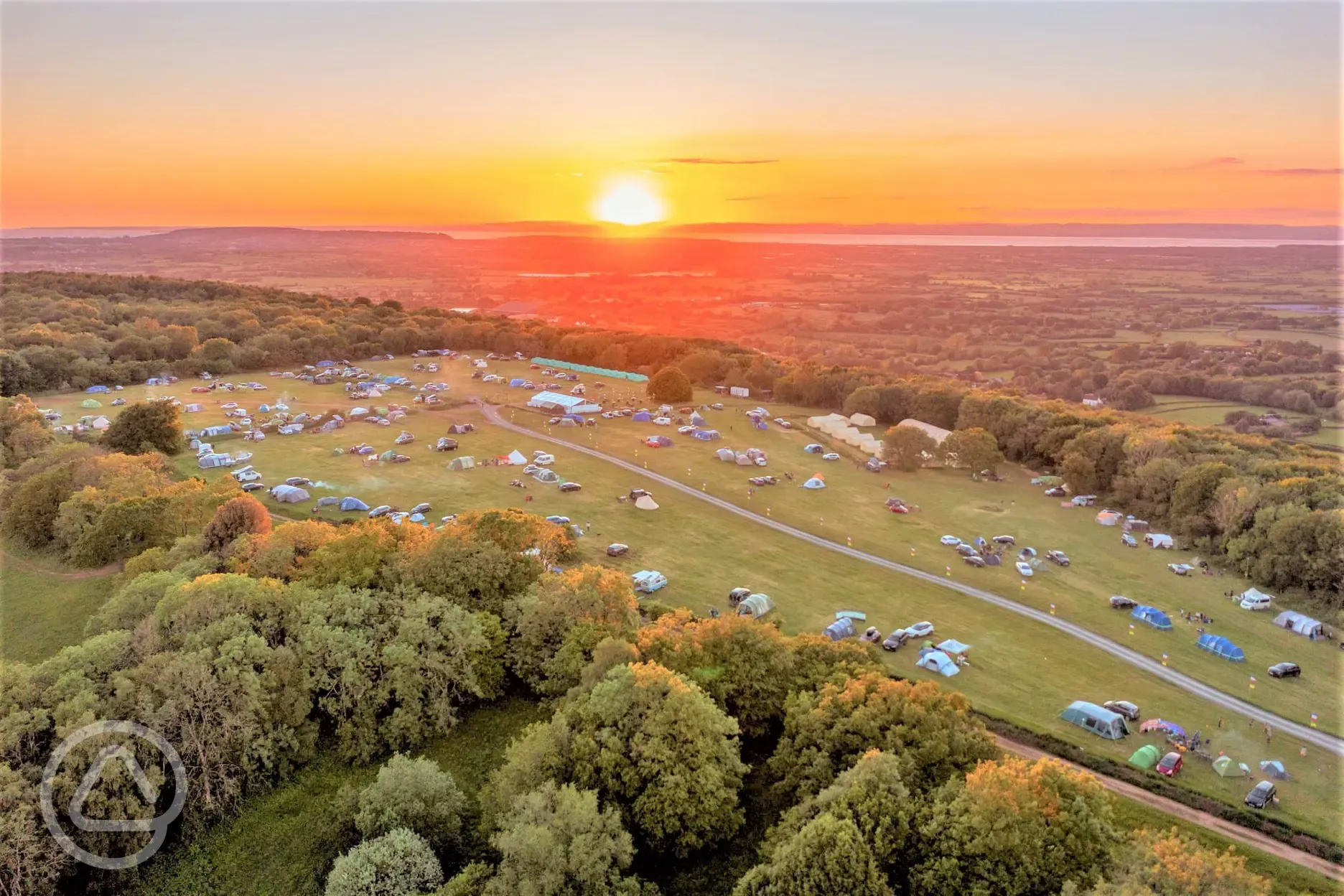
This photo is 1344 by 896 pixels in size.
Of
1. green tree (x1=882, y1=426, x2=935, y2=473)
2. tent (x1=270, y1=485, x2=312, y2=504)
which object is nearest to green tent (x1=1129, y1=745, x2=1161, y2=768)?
green tree (x1=882, y1=426, x2=935, y2=473)

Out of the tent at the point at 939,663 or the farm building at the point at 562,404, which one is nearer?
the tent at the point at 939,663

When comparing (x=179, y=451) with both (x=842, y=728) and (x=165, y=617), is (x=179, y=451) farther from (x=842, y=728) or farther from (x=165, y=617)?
Answer: (x=842, y=728)

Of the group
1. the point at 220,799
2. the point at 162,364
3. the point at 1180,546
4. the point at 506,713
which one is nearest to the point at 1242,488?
the point at 1180,546

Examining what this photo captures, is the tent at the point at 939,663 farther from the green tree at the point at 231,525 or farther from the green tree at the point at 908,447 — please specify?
the green tree at the point at 231,525

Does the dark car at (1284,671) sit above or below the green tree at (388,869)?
below

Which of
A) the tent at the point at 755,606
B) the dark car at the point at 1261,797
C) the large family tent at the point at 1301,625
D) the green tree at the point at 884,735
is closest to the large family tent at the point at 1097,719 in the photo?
the dark car at the point at 1261,797

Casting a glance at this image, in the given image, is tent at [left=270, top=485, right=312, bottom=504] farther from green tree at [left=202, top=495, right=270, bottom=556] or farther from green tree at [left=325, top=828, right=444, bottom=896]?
green tree at [left=325, top=828, right=444, bottom=896]

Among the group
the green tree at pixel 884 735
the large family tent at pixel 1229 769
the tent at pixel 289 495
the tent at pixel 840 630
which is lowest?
the large family tent at pixel 1229 769
